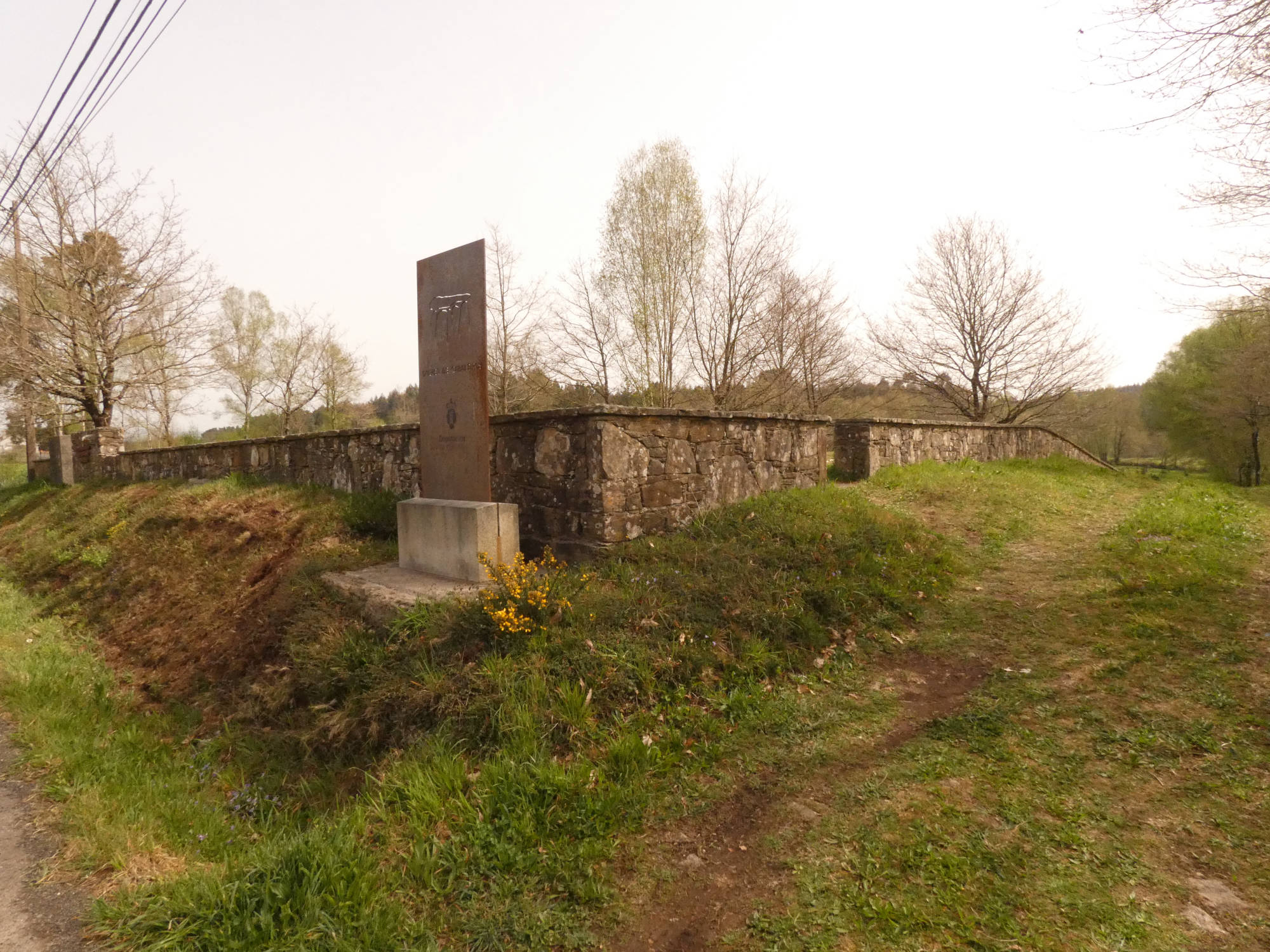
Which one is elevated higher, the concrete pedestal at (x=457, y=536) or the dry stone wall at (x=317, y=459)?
the dry stone wall at (x=317, y=459)

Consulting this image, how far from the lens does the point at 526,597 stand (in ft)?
12.8

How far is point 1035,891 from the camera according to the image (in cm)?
212

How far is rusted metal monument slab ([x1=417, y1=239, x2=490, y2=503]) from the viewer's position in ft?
16.7

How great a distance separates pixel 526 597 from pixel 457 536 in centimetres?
128

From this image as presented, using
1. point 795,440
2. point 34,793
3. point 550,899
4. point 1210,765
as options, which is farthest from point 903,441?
point 34,793

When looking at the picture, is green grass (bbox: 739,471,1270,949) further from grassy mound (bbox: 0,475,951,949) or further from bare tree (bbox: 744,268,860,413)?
bare tree (bbox: 744,268,860,413)

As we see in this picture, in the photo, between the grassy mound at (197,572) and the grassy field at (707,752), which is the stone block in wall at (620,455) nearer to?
the grassy field at (707,752)

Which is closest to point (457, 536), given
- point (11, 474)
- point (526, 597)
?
point (526, 597)

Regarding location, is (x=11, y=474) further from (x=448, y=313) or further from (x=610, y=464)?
(x=610, y=464)

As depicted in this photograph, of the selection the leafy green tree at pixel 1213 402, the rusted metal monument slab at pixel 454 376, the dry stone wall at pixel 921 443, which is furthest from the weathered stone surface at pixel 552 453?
the leafy green tree at pixel 1213 402

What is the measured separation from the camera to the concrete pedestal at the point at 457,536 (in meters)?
4.79

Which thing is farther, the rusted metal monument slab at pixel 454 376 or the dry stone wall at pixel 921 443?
the dry stone wall at pixel 921 443

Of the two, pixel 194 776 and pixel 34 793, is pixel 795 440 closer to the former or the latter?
pixel 194 776

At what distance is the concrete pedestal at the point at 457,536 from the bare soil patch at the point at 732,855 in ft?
8.94
